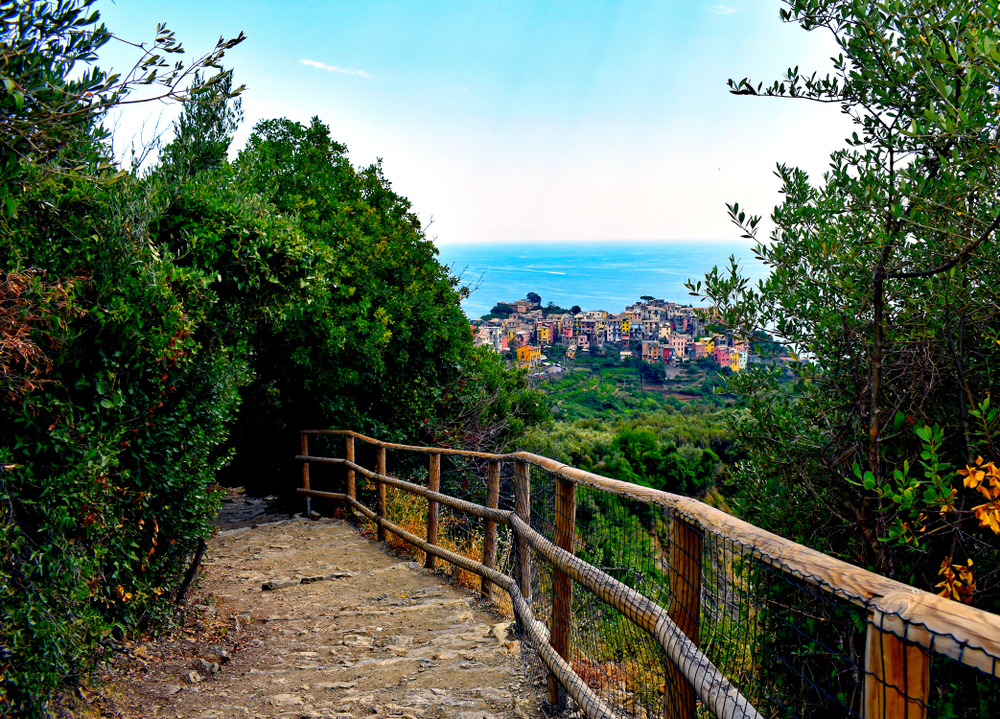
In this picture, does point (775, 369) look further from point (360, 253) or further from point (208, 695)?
point (360, 253)

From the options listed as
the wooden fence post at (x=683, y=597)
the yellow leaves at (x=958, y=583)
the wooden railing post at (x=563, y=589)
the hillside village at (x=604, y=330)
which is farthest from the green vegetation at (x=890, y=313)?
the hillside village at (x=604, y=330)

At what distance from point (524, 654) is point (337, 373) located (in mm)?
6262

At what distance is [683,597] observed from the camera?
231 cm

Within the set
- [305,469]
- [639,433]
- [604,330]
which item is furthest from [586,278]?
[305,469]

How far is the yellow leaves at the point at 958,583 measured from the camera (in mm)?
2906

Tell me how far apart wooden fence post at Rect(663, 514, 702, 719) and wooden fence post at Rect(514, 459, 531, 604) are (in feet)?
6.49

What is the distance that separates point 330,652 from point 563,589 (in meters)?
2.15

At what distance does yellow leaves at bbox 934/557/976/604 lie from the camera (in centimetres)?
291

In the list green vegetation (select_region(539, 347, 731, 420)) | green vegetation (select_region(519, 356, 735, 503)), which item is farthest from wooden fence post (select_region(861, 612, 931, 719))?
green vegetation (select_region(539, 347, 731, 420))

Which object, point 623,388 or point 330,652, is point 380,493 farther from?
point 623,388

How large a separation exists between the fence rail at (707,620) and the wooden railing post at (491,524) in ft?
0.06

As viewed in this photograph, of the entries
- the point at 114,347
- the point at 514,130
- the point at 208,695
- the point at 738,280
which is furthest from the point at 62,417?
the point at 514,130

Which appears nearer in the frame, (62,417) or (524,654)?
(62,417)

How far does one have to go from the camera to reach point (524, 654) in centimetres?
429
